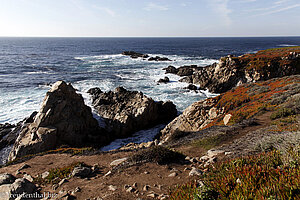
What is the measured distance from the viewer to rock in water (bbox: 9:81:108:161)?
1617 cm

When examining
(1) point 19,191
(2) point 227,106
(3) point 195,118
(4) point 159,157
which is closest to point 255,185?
(4) point 159,157

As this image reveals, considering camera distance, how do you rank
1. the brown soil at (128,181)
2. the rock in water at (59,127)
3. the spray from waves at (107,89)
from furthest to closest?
the spray from waves at (107,89)
the rock in water at (59,127)
the brown soil at (128,181)

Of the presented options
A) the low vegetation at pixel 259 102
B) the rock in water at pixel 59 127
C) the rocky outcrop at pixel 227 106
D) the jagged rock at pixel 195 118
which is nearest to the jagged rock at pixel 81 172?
the rocky outcrop at pixel 227 106

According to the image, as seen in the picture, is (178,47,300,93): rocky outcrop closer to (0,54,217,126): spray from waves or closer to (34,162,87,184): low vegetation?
(0,54,217,126): spray from waves

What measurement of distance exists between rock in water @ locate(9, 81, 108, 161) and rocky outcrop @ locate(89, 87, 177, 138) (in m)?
2.40

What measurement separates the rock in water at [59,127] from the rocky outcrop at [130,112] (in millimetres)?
2402

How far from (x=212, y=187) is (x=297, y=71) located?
4211cm

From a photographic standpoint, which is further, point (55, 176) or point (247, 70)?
point (247, 70)

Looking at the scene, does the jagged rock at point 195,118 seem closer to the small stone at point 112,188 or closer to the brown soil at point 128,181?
the brown soil at point 128,181

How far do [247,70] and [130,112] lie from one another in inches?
1084

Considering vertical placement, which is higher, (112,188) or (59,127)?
(112,188)

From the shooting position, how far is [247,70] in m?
35.2

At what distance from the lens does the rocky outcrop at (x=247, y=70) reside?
111ft

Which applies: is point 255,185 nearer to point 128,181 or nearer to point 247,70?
point 128,181
